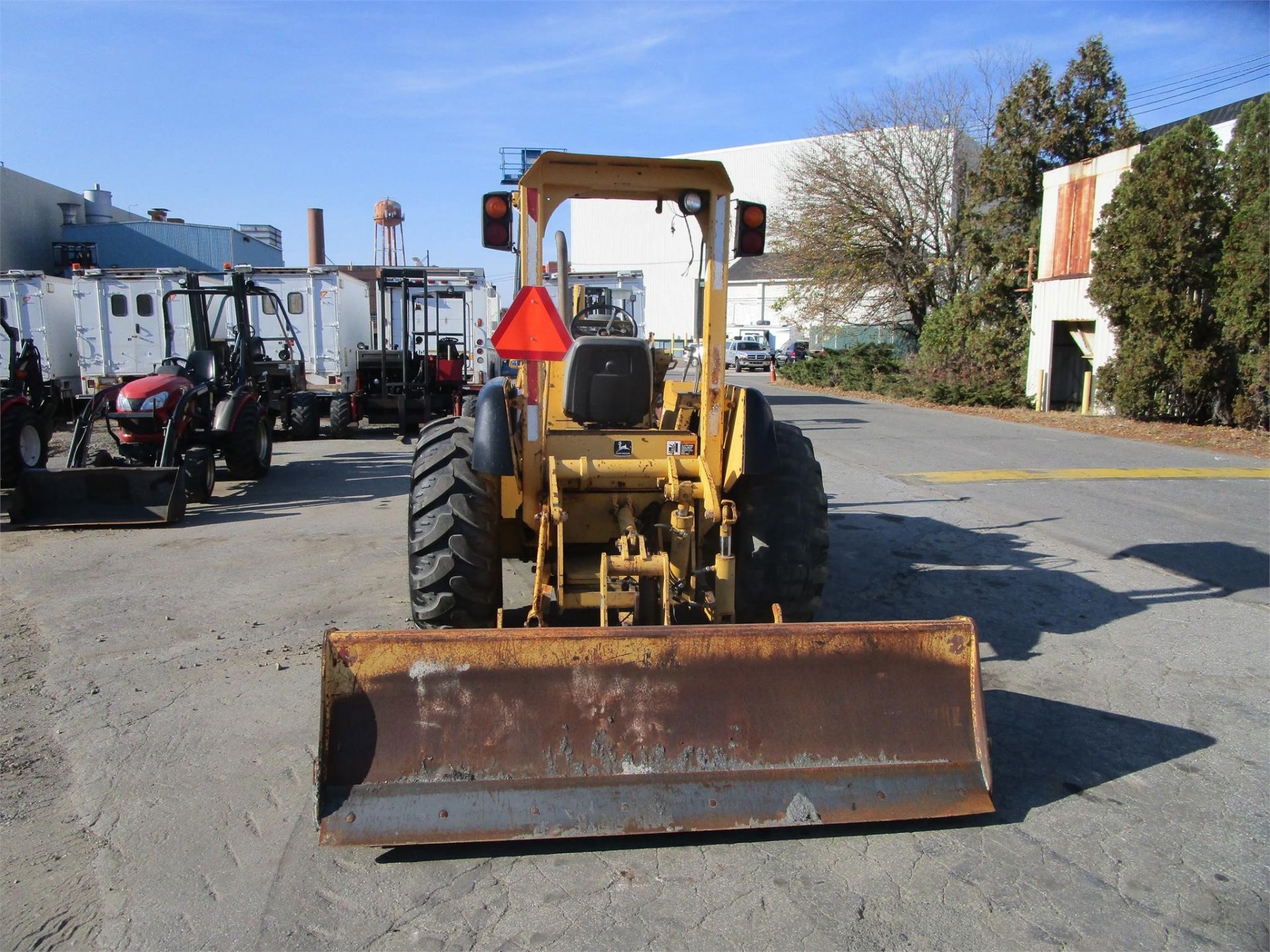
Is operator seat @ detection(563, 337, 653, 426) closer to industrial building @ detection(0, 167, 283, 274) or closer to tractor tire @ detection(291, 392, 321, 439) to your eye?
tractor tire @ detection(291, 392, 321, 439)

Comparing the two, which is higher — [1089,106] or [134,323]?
[1089,106]

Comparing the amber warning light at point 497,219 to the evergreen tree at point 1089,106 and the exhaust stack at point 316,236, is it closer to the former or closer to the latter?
the evergreen tree at point 1089,106

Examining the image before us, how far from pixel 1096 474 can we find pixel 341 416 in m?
12.1

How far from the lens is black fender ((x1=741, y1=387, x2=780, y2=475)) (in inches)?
184

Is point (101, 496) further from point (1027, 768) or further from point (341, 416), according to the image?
point (1027, 768)

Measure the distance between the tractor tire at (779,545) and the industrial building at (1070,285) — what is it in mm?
17233

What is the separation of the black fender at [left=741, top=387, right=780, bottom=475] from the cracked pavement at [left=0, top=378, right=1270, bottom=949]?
1618 mm

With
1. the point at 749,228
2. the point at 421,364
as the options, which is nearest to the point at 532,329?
the point at 749,228

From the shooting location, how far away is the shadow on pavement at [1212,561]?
706 cm

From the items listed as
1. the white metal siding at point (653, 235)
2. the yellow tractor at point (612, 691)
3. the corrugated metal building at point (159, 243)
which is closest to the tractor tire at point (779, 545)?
the yellow tractor at point (612, 691)

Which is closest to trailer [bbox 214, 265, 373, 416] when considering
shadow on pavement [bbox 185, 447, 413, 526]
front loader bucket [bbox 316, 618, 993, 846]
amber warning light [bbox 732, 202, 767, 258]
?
shadow on pavement [bbox 185, 447, 413, 526]

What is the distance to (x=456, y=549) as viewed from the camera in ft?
15.0

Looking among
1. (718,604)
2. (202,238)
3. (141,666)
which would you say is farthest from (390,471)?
(202,238)

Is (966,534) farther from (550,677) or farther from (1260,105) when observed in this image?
(1260,105)
